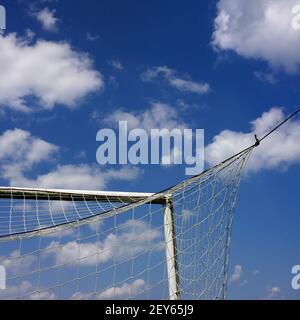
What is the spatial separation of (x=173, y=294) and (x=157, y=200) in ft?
7.39

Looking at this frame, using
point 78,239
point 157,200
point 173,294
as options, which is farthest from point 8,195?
Answer: point 173,294

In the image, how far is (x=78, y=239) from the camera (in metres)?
10.9

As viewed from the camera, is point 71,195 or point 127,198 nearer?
point 71,195
